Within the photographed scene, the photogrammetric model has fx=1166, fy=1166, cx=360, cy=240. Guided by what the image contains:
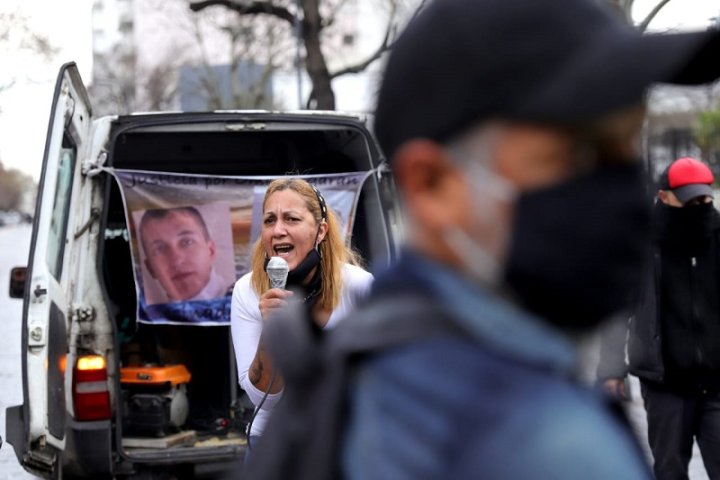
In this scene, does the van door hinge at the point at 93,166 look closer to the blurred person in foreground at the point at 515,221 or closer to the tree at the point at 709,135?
the blurred person in foreground at the point at 515,221

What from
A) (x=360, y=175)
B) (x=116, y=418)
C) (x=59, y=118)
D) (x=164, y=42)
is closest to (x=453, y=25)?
(x=59, y=118)

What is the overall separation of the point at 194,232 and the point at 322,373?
20.1ft

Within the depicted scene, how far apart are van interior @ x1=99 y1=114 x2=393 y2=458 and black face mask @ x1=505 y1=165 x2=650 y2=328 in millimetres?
5337

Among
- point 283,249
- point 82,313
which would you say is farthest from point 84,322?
point 283,249

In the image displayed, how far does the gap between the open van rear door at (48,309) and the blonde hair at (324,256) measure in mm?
1352

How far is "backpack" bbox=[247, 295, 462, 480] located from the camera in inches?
47.4

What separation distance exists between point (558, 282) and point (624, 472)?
0.64 ft

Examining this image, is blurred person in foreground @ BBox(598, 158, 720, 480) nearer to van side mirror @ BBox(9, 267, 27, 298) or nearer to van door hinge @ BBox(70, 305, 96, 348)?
van door hinge @ BBox(70, 305, 96, 348)

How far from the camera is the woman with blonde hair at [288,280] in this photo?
11.9 ft

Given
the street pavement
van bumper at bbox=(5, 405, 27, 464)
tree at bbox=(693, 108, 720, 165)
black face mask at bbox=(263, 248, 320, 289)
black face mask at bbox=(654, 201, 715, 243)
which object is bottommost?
the street pavement

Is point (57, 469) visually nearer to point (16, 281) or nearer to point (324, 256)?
Result: point (16, 281)

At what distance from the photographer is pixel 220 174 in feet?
25.7

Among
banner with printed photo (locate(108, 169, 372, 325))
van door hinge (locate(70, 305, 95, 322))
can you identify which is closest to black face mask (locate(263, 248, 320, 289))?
van door hinge (locate(70, 305, 95, 322))

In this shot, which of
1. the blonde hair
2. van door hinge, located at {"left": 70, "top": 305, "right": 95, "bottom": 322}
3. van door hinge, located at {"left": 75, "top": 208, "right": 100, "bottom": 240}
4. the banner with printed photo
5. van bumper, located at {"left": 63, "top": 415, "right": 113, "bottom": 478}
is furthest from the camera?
the banner with printed photo
